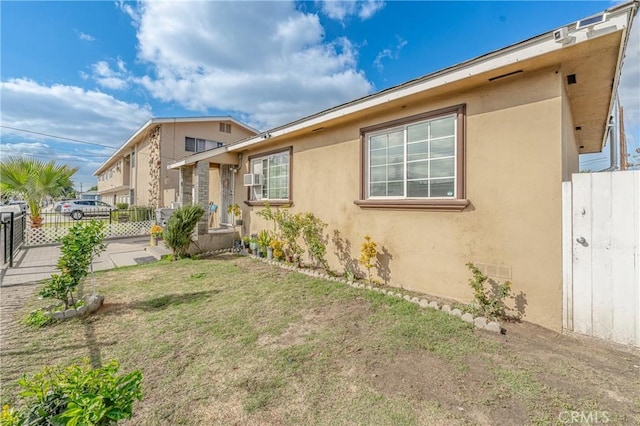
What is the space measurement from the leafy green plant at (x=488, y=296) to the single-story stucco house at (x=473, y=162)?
177 millimetres

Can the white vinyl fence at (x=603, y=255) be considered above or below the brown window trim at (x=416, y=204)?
below

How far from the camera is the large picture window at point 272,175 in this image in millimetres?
8211

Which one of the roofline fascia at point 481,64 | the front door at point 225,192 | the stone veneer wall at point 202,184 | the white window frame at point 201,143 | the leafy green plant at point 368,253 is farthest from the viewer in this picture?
the white window frame at point 201,143

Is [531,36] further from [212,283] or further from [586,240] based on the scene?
[212,283]

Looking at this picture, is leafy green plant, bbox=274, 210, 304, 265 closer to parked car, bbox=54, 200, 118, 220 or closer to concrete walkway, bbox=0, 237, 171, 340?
concrete walkway, bbox=0, 237, 171, 340

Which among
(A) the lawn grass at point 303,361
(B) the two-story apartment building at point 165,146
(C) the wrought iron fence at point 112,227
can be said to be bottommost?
(A) the lawn grass at point 303,361

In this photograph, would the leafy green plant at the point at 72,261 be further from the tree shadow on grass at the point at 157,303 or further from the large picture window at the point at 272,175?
the large picture window at the point at 272,175

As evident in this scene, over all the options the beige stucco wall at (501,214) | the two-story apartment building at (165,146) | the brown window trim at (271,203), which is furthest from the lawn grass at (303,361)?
the two-story apartment building at (165,146)

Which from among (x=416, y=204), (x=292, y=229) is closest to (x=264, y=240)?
(x=292, y=229)

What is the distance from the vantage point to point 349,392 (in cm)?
252

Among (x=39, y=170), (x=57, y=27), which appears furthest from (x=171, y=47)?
(x=39, y=170)

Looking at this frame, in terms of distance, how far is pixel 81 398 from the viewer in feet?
4.26

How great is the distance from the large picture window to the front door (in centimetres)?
228

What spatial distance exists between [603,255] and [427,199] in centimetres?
228
